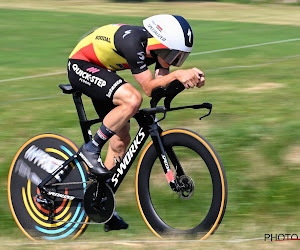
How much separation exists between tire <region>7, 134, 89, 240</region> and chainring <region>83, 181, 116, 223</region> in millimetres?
183

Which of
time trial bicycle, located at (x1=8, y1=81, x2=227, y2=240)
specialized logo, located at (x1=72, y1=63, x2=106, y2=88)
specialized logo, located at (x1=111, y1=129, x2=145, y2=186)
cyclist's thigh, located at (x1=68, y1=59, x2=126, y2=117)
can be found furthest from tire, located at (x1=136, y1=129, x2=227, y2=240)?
specialized logo, located at (x1=72, y1=63, x2=106, y2=88)

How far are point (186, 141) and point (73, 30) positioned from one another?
14.5 metres

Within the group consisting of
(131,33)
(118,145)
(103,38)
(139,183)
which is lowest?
(139,183)

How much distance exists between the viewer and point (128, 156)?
5945 millimetres

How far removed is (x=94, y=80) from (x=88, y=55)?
0.97ft

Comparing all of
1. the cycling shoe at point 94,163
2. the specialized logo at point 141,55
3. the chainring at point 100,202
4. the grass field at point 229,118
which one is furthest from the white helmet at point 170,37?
the grass field at point 229,118

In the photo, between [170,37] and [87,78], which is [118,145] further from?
[170,37]

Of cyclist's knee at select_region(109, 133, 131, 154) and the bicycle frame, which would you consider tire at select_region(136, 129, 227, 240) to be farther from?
cyclist's knee at select_region(109, 133, 131, 154)

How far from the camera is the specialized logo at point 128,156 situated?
589cm

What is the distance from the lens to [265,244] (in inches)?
198

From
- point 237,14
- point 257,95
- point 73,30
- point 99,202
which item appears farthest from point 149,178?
point 237,14

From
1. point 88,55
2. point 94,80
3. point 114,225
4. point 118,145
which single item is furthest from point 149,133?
point 114,225

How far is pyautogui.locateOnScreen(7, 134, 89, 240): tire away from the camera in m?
6.23

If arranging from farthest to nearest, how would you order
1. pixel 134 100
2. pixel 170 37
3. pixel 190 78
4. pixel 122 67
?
pixel 122 67 → pixel 134 100 → pixel 170 37 → pixel 190 78
